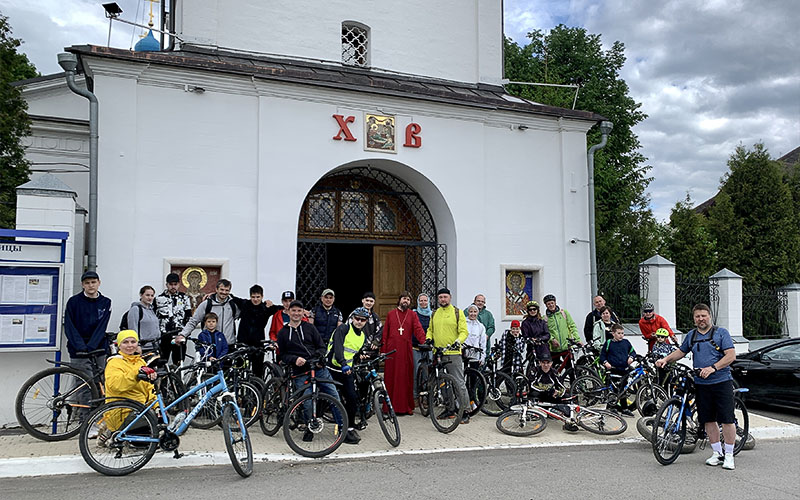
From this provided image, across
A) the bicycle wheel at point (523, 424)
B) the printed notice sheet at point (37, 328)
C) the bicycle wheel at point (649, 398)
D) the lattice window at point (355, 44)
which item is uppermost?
the lattice window at point (355, 44)

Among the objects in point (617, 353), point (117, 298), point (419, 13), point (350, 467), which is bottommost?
point (350, 467)

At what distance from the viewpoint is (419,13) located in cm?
1356

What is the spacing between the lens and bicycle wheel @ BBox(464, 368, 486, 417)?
9422 millimetres

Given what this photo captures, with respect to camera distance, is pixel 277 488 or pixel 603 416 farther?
pixel 603 416

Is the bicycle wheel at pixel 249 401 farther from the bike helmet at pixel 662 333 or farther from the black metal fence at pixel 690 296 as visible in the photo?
the black metal fence at pixel 690 296

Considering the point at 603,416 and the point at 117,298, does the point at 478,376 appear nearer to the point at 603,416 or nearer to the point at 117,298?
the point at 603,416

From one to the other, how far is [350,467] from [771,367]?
315 inches

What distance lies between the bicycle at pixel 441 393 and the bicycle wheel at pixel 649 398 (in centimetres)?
254

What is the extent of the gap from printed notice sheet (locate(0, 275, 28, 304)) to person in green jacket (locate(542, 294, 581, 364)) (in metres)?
7.39

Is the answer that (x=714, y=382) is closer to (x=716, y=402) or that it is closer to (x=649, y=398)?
(x=716, y=402)

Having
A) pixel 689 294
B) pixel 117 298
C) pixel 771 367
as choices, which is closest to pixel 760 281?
pixel 689 294

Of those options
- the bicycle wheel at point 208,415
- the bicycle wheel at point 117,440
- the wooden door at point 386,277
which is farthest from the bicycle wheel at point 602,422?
the bicycle wheel at point 117,440

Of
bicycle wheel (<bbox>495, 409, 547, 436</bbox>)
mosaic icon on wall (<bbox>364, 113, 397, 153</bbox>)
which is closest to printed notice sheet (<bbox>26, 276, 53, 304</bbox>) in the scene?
mosaic icon on wall (<bbox>364, 113, 397, 153</bbox>)

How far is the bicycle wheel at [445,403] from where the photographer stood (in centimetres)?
845
